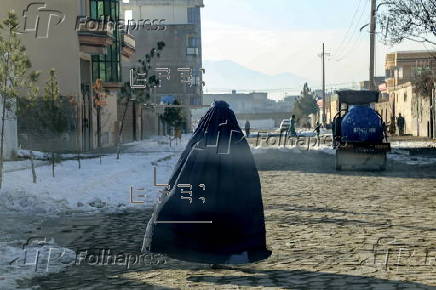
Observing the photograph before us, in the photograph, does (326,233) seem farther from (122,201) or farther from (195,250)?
(122,201)

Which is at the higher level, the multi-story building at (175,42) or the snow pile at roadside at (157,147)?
the multi-story building at (175,42)

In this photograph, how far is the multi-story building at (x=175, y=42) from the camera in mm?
89500

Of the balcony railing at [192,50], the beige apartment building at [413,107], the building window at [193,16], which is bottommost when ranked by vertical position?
the beige apartment building at [413,107]

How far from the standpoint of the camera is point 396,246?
7773mm

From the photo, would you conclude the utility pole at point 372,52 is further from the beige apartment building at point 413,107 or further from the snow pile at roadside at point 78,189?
the snow pile at roadside at point 78,189

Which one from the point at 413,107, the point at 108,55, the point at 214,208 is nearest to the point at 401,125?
the point at 413,107

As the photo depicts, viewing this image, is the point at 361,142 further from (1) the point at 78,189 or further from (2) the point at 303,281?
(2) the point at 303,281

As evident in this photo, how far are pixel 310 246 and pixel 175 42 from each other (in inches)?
3434

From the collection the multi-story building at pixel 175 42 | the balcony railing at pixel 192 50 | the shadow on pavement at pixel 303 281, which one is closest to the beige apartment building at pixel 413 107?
the shadow on pavement at pixel 303 281

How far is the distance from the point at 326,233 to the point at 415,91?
40.3 metres

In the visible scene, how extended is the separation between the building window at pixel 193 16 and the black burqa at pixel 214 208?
99.0m

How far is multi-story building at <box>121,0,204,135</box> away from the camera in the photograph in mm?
89500

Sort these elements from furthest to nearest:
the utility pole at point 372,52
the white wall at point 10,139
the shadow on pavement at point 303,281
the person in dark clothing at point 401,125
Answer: the person in dark clothing at point 401,125, the utility pole at point 372,52, the white wall at point 10,139, the shadow on pavement at point 303,281

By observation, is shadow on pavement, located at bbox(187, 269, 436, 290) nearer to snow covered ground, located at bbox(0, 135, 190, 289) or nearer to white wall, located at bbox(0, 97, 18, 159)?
snow covered ground, located at bbox(0, 135, 190, 289)
